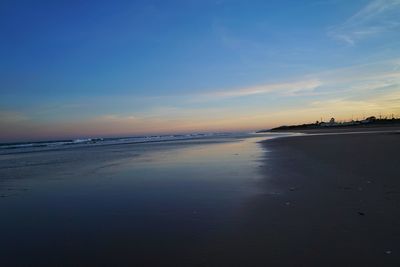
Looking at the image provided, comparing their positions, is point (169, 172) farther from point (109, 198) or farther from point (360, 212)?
point (360, 212)

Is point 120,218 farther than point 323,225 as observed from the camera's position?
Yes

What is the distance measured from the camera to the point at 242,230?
19.3 feet

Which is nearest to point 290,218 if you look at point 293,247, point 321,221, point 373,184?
point 321,221

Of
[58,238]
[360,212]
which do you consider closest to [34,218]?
[58,238]

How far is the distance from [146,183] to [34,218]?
437 cm

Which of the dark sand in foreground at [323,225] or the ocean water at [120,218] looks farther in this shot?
the ocean water at [120,218]

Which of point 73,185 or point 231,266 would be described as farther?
point 73,185

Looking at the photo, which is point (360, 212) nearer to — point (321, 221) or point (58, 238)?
point (321, 221)

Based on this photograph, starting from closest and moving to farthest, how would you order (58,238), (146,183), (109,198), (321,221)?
(58,238), (321,221), (109,198), (146,183)

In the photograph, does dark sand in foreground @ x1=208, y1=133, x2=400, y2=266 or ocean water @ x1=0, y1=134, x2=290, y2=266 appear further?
ocean water @ x1=0, y1=134, x2=290, y2=266

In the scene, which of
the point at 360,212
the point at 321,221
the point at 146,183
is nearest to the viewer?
the point at 321,221

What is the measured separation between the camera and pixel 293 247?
494 centimetres

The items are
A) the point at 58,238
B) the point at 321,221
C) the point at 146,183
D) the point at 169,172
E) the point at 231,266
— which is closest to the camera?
the point at 231,266

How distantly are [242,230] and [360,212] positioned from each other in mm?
2438
